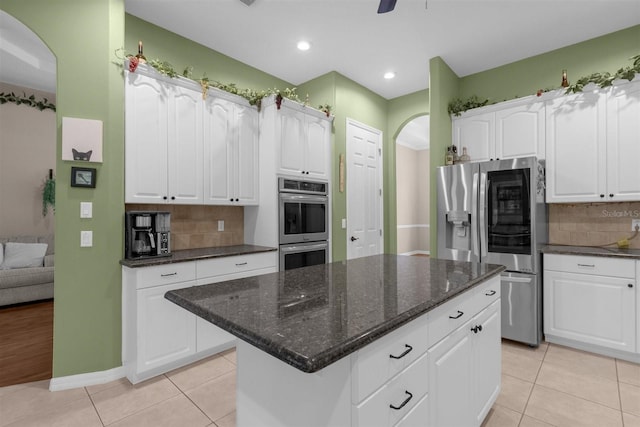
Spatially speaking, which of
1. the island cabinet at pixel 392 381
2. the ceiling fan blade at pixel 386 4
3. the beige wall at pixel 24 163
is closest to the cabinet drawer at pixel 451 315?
the island cabinet at pixel 392 381

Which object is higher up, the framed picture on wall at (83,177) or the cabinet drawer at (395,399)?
the framed picture on wall at (83,177)

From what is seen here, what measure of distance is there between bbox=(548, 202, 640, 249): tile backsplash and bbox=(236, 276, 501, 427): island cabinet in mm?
2436

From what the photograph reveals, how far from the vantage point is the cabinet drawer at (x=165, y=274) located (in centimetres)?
233

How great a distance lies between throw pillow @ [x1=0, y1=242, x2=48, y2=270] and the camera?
401 centimetres

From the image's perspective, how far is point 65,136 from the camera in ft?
7.27

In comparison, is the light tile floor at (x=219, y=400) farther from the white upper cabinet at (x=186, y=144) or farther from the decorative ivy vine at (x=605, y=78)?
the decorative ivy vine at (x=605, y=78)

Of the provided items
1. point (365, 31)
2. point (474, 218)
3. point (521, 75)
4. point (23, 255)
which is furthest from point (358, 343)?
point (23, 255)

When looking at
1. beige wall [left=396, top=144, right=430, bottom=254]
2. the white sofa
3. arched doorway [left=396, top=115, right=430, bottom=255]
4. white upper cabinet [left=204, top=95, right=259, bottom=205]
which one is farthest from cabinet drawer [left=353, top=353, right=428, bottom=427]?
beige wall [left=396, top=144, right=430, bottom=254]

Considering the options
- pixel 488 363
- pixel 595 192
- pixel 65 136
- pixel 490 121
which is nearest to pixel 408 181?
→ pixel 490 121

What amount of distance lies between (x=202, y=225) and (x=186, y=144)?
887 mm

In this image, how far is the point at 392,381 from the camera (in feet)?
3.38

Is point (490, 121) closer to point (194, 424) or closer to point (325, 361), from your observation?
point (325, 361)

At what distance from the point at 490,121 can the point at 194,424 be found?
3.99 m

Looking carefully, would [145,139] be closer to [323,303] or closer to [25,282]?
[323,303]
